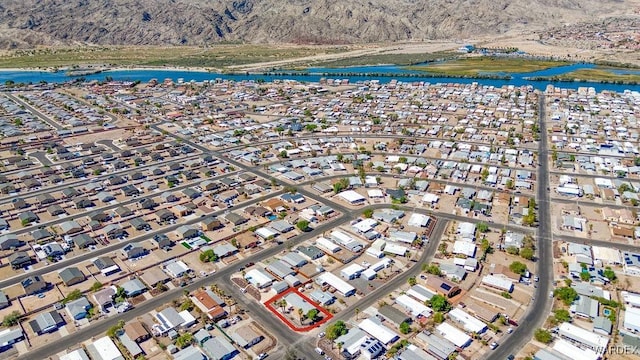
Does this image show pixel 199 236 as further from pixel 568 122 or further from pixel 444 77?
pixel 444 77

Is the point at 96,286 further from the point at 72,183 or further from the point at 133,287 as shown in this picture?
the point at 72,183

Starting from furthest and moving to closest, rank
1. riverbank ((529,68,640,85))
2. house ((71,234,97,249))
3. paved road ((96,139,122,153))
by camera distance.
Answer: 1. riverbank ((529,68,640,85))
2. paved road ((96,139,122,153))
3. house ((71,234,97,249))

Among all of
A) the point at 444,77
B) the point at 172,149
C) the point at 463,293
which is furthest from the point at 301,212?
the point at 444,77

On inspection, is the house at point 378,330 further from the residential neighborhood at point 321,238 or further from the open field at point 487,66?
the open field at point 487,66

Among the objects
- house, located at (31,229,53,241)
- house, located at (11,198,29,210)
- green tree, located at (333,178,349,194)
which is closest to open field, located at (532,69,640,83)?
green tree, located at (333,178,349,194)

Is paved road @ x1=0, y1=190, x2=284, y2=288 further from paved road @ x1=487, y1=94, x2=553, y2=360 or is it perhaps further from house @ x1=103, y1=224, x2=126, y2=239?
paved road @ x1=487, y1=94, x2=553, y2=360
